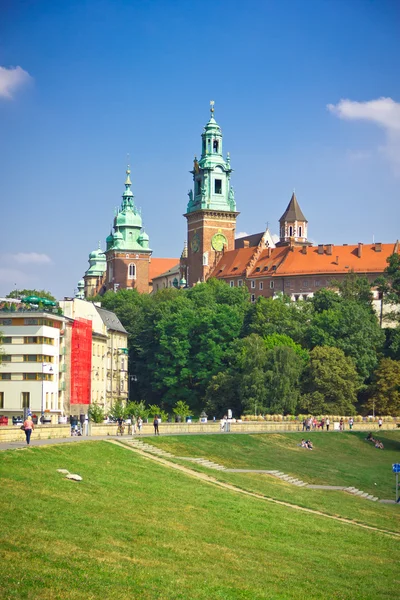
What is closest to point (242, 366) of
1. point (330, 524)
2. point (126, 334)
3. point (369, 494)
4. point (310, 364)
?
point (310, 364)

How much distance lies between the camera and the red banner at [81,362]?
100875 millimetres

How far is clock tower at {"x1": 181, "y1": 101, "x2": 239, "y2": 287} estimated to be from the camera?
19575 centimetres

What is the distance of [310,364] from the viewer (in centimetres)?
11469

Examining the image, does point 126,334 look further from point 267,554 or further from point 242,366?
point 267,554

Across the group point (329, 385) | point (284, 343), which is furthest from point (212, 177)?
point (329, 385)

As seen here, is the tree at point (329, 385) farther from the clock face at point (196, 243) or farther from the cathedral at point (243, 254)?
the clock face at point (196, 243)

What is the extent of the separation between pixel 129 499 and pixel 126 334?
95996 millimetres

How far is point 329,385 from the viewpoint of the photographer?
112 metres

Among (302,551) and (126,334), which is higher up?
(126,334)

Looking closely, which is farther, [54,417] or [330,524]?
[54,417]

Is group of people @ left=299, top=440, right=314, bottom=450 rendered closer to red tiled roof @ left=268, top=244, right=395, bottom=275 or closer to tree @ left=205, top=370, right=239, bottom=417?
tree @ left=205, top=370, right=239, bottom=417

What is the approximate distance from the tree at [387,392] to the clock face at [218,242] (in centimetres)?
8295

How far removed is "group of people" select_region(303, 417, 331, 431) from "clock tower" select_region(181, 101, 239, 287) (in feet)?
322

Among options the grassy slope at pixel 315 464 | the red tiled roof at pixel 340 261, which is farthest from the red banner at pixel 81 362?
the red tiled roof at pixel 340 261
